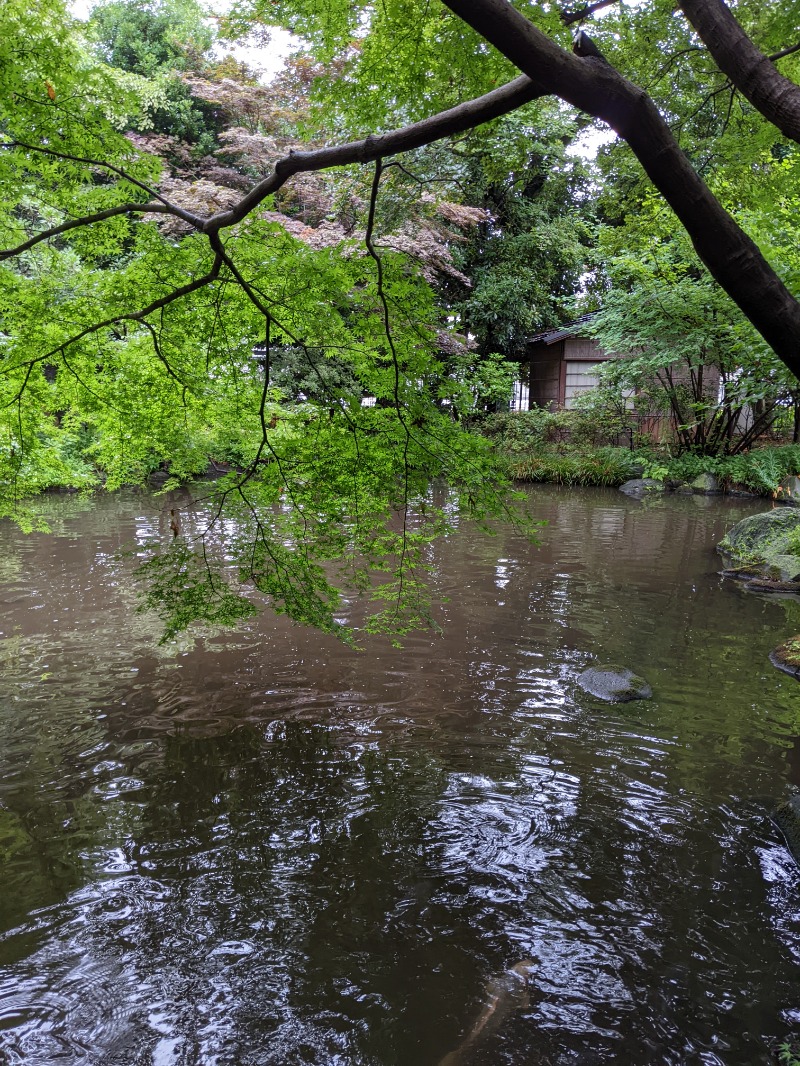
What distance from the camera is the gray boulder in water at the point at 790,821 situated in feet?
12.1

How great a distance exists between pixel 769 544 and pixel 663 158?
859 cm

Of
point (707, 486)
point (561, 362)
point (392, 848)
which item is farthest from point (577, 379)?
point (392, 848)


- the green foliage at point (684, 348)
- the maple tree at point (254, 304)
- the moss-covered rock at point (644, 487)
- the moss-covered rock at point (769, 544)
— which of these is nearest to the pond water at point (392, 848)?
the maple tree at point (254, 304)

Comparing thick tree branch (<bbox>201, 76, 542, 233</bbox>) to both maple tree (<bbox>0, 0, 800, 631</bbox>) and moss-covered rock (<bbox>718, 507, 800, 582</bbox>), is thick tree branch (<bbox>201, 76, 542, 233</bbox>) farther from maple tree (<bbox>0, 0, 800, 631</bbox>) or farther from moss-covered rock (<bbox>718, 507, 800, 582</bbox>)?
moss-covered rock (<bbox>718, 507, 800, 582</bbox>)

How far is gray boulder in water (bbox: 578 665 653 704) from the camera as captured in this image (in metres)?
5.59

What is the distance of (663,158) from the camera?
2299mm

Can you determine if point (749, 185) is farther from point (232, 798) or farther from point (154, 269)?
point (232, 798)

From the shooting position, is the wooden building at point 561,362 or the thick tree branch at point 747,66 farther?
the wooden building at point 561,362

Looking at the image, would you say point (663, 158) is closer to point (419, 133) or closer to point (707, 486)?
point (419, 133)

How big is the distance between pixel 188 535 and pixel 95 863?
813 cm

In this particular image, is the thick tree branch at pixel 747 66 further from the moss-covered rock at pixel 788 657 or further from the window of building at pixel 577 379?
the window of building at pixel 577 379

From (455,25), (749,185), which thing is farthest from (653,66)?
(455,25)

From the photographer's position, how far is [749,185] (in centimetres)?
626

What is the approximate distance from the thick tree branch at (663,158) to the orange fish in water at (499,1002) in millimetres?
2591
